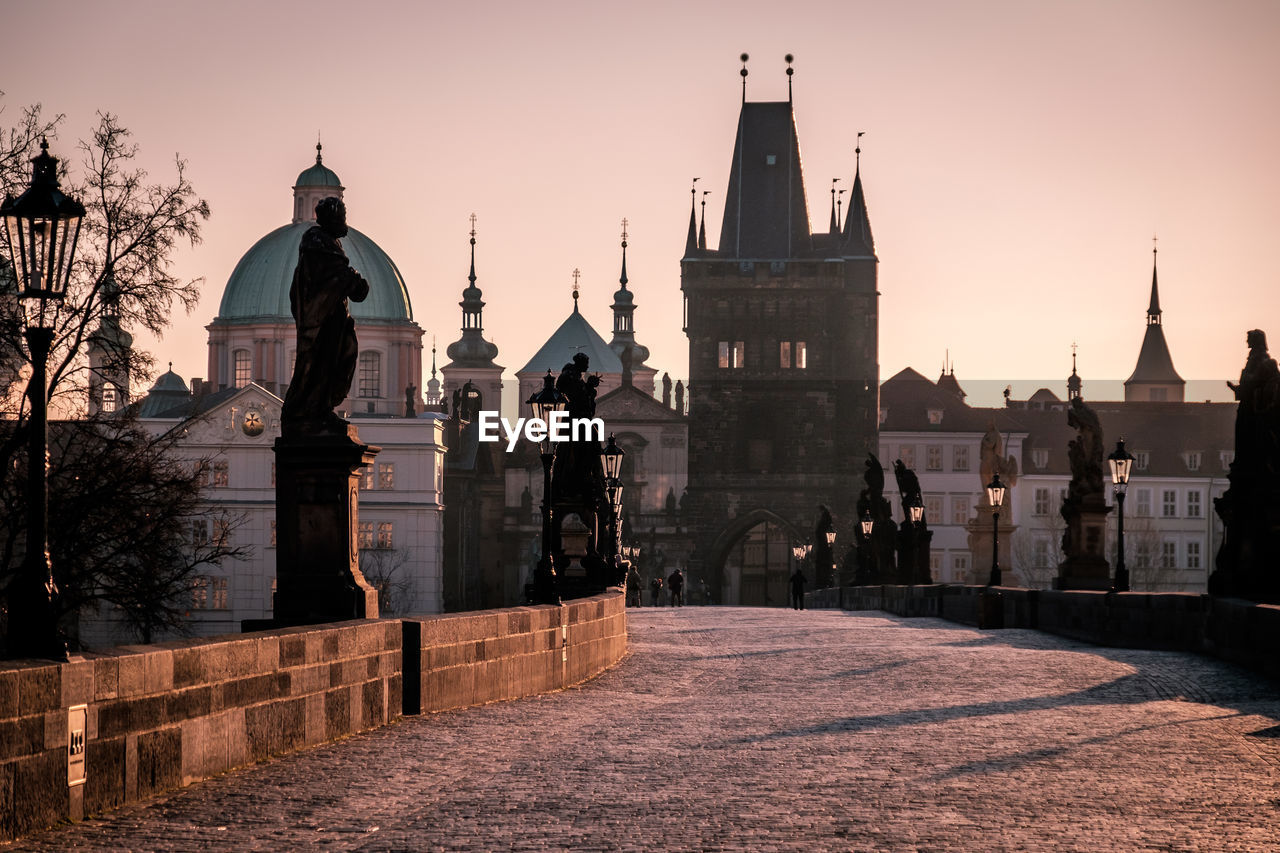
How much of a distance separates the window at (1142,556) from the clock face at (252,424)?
49460 mm

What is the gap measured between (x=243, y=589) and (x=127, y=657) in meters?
89.3

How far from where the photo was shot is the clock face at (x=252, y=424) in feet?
326

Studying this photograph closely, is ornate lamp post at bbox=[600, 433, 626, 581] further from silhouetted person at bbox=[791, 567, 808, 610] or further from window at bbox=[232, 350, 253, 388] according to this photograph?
window at bbox=[232, 350, 253, 388]

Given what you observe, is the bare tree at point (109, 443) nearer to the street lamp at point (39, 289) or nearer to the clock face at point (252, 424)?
the street lamp at point (39, 289)

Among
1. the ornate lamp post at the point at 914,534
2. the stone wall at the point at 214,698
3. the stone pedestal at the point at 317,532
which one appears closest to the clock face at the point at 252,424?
the ornate lamp post at the point at 914,534

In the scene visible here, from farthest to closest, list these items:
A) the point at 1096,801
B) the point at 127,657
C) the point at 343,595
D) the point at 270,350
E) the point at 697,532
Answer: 1. the point at 270,350
2. the point at 697,532
3. the point at 343,595
4. the point at 1096,801
5. the point at 127,657

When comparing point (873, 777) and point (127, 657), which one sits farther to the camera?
point (873, 777)

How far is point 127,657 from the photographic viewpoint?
8.83 metres

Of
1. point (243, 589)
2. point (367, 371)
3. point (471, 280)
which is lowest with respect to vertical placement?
point (243, 589)

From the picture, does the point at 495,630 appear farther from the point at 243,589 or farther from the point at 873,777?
the point at 243,589

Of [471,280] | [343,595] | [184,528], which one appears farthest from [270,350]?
[343,595]

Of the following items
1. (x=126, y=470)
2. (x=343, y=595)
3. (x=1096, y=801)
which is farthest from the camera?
(x=126, y=470)

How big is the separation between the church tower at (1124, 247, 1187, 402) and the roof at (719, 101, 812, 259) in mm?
59201

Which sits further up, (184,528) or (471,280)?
(471,280)
